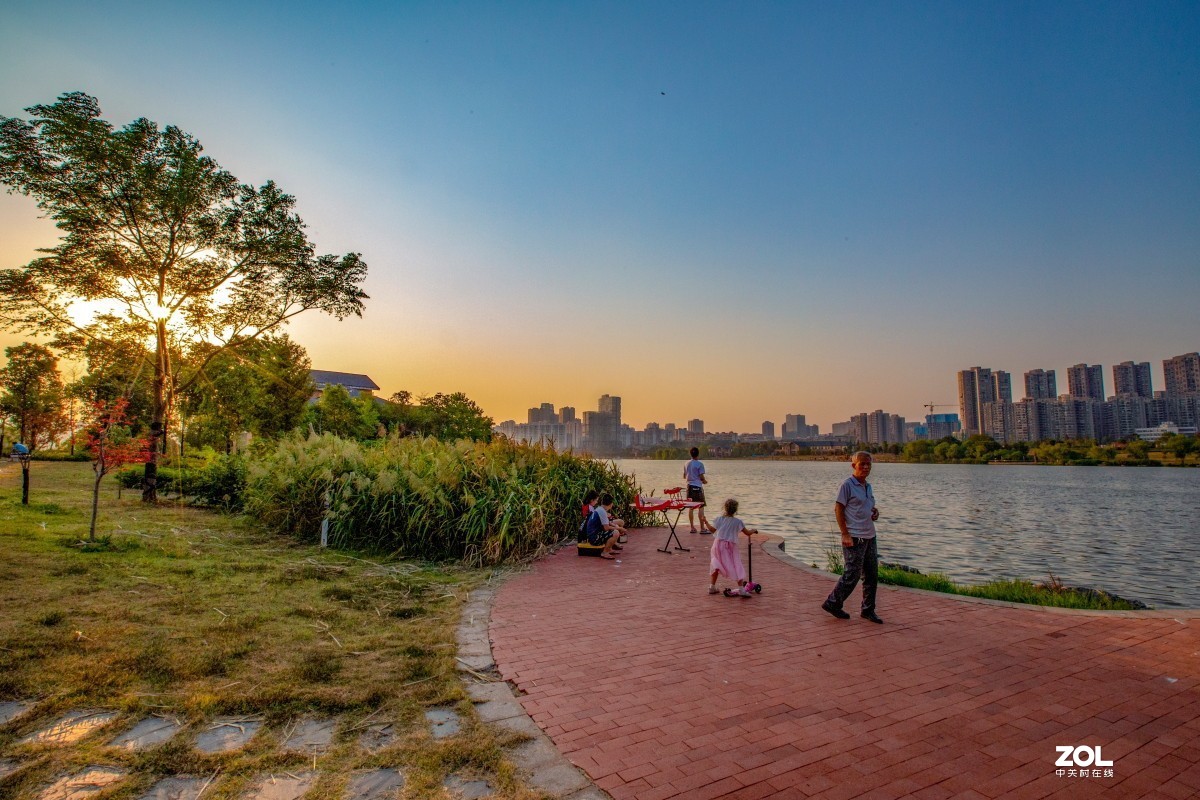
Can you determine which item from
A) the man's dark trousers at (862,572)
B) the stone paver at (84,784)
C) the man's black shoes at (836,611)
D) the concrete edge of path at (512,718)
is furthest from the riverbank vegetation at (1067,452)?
the stone paver at (84,784)

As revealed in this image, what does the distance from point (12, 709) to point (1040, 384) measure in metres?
170

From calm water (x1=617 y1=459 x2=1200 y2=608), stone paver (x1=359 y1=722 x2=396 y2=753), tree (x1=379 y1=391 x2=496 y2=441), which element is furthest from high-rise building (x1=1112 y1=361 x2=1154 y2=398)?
stone paver (x1=359 y1=722 x2=396 y2=753)

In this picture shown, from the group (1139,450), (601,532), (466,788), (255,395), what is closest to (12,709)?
(466,788)

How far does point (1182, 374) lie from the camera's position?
11369 centimetres

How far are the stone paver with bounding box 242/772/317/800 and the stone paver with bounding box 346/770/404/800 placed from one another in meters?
0.22

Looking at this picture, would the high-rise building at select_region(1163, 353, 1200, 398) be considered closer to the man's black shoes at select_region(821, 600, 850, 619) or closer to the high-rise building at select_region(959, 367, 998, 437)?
the high-rise building at select_region(959, 367, 998, 437)

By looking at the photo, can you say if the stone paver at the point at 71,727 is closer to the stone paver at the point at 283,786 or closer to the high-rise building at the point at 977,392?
the stone paver at the point at 283,786

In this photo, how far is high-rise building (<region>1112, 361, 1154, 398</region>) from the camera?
12344 cm

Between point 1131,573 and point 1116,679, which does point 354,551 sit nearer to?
point 1116,679

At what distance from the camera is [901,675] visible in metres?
4.44

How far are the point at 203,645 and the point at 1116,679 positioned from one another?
279 inches

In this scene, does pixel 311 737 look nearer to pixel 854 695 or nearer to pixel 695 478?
pixel 854 695

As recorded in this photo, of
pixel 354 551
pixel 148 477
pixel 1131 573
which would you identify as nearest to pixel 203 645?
pixel 354 551

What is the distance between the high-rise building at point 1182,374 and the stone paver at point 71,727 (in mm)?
156691
